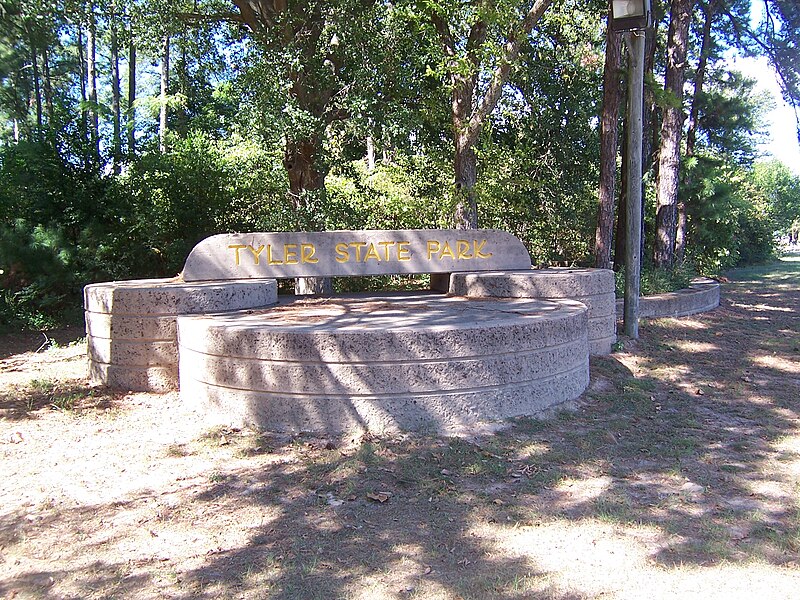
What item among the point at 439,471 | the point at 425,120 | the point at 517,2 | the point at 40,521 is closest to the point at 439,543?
the point at 439,471

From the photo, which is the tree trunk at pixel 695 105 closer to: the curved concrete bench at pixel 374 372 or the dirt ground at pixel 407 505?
the dirt ground at pixel 407 505

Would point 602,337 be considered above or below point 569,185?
below

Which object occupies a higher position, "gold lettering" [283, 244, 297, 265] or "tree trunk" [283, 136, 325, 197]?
"tree trunk" [283, 136, 325, 197]

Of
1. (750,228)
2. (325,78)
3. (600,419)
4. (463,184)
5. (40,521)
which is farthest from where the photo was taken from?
(750,228)

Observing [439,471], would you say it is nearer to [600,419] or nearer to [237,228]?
[600,419]

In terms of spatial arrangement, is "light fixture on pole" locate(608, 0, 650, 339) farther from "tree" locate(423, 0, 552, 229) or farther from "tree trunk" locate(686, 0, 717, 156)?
"tree trunk" locate(686, 0, 717, 156)

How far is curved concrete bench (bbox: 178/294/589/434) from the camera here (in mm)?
4961

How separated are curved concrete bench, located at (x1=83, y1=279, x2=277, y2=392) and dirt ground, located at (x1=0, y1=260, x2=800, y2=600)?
0.96 feet

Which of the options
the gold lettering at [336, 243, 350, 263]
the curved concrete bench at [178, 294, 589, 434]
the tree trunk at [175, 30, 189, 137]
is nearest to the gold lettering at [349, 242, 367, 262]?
the gold lettering at [336, 243, 350, 263]

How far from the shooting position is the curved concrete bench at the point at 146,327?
250 inches

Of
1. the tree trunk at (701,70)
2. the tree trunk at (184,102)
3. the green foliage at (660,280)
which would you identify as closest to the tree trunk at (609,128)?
the green foliage at (660,280)

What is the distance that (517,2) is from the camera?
9586 mm

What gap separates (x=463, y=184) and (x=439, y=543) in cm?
884

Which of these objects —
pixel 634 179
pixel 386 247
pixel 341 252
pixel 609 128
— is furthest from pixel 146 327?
pixel 609 128
